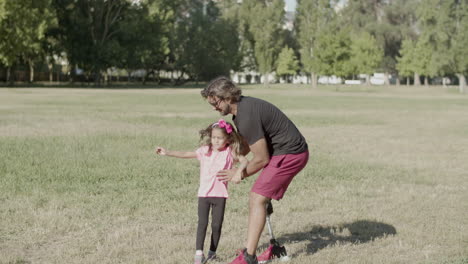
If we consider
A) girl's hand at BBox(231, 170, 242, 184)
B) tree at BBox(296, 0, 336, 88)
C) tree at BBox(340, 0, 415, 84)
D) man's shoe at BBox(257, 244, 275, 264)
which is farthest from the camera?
tree at BBox(340, 0, 415, 84)

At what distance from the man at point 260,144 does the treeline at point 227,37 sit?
52800 millimetres

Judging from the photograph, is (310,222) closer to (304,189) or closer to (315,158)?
(304,189)

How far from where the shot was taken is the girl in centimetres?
531

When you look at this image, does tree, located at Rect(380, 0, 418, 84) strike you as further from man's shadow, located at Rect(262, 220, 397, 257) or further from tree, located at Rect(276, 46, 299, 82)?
man's shadow, located at Rect(262, 220, 397, 257)

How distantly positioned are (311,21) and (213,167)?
86.6m

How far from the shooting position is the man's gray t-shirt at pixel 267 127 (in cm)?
498

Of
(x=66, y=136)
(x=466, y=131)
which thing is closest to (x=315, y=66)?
(x=466, y=131)

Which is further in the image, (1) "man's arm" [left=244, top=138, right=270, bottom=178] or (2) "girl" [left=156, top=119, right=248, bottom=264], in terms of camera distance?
(2) "girl" [left=156, top=119, right=248, bottom=264]

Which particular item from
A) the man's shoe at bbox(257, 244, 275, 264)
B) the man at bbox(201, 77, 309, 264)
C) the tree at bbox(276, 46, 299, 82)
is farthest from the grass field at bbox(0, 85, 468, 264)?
the tree at bbox(276, 46, 299, 82)

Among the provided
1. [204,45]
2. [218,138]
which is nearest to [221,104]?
[218,138]

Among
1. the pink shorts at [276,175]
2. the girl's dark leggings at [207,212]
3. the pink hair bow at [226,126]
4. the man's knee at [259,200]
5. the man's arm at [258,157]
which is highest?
the pink hair bow at [226,126]

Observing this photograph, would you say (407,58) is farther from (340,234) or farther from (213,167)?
(213,167)

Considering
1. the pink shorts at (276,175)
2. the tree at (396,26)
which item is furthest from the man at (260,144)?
the tree at (396,26)

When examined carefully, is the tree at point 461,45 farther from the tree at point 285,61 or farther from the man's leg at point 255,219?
the man's leg at point 255,219
